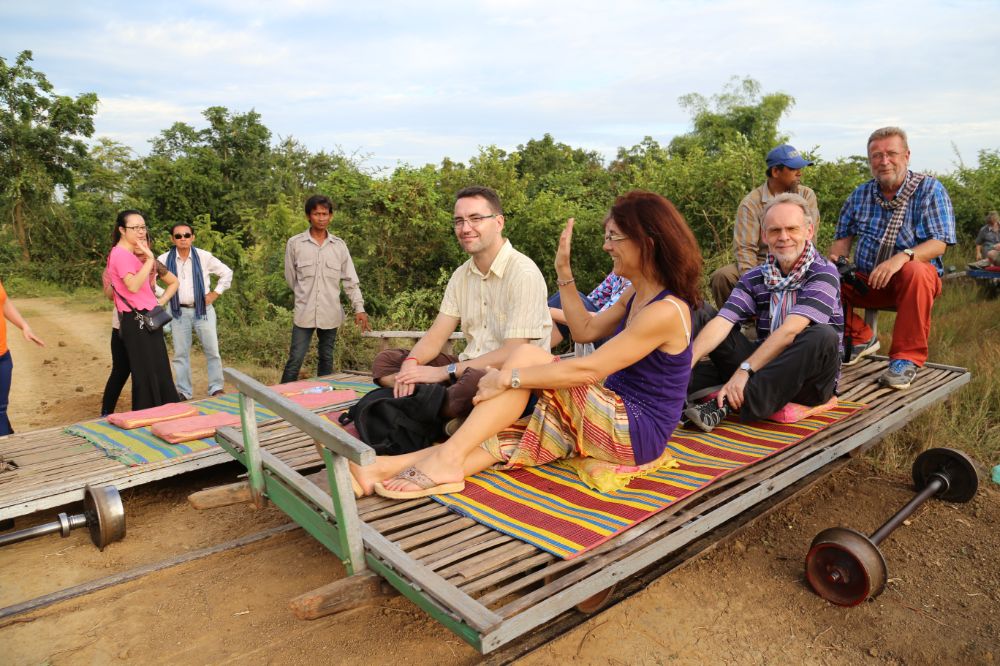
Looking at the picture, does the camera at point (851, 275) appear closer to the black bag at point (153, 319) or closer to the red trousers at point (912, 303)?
the red trousers at point (912, 303)

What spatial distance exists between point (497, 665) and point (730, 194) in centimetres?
624

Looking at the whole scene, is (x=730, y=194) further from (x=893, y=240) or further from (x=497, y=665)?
(x=497, y=665)

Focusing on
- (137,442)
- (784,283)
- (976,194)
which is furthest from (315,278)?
(976,194)

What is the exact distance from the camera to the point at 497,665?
256 cm

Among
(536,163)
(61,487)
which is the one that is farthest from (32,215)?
(61,487)

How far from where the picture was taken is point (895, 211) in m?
4.90

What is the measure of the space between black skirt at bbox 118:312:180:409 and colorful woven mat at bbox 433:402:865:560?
346 centimetres

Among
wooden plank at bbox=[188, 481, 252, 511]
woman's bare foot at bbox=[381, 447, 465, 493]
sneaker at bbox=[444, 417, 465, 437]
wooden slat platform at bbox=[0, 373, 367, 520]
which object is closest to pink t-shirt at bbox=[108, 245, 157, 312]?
wooden slat platform at bbox=[0, 373, 367, 520]

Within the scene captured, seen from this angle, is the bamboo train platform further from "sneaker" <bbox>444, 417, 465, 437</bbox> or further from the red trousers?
the red trousers

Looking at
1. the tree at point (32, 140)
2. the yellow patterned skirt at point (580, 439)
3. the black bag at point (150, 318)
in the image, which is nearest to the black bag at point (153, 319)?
the black bag at point (150, 318)

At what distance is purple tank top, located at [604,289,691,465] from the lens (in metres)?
2.91

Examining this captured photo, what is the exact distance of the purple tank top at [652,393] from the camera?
291 centimetres

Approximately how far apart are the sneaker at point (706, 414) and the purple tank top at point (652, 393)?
30.5 inches

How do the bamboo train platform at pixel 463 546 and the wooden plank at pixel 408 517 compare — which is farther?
the wooden plank at pixel 408 517
